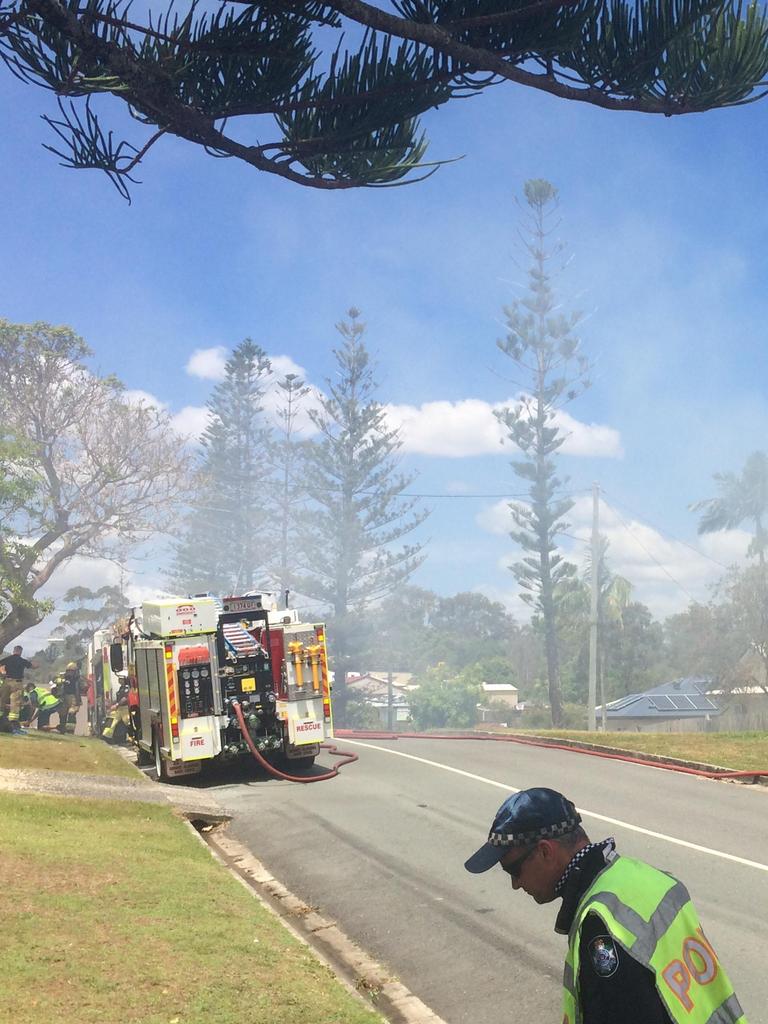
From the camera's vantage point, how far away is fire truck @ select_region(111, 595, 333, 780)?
Result: 15758mm

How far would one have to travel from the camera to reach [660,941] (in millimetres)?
2309

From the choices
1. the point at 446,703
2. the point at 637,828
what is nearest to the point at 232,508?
the point at 446,703

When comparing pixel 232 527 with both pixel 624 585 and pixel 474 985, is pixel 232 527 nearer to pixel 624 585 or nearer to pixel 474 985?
pixel 624 585

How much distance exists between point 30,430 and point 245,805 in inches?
802

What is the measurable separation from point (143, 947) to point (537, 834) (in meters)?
4.72

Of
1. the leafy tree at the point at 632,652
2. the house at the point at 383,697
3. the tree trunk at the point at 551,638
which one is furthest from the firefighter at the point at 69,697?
the leafy tree at the point at 632,652

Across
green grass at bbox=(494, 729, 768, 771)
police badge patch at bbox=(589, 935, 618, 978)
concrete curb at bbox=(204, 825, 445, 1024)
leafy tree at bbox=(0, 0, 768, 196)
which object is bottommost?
green grass at bbox=(494, 729, 768, 771)

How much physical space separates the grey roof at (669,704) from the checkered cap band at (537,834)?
58.7m

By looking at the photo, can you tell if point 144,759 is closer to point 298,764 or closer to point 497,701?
point 298,764

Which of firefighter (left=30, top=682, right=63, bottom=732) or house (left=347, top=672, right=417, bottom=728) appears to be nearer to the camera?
firefighter (left=30, top=682, right=63, bottom=732)

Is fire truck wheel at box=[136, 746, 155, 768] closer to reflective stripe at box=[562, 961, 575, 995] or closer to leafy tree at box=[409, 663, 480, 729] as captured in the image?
reflective stripe at box=[562, 961, 575, 995]

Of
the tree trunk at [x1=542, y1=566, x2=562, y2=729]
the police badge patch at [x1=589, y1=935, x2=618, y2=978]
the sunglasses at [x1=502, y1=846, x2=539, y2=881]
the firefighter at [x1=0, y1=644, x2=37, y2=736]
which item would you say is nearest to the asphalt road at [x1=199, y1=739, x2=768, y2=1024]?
the sunglasses at [x1=502, y1=846, x2=539, y2=881]

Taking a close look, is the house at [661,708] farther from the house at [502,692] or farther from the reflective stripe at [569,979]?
the reflective stripe at [569,979]

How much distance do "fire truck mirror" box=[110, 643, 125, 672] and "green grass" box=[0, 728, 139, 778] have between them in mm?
2380
